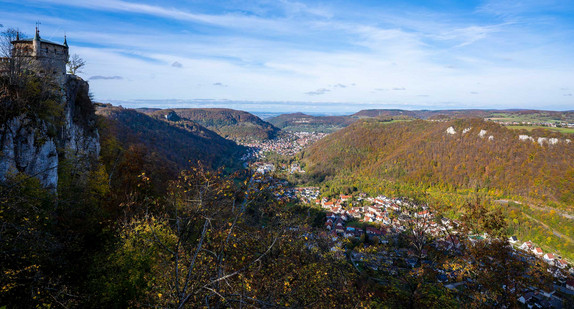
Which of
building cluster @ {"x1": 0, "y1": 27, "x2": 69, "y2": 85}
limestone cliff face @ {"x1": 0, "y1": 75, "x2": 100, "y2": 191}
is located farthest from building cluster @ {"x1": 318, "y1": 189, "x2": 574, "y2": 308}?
building cluster @ {"x1": 0, "y1": 27, "x2": 69, "y2": 85}

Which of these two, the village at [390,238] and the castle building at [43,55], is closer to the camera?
the village at [390,238]

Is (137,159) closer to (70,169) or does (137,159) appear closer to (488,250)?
(70,169)

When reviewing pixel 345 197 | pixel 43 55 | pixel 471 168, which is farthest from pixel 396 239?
pixel 471 168

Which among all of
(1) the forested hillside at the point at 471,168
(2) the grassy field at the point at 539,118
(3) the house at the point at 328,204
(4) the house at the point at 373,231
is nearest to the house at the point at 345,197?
(3) the house at the point at 328,204

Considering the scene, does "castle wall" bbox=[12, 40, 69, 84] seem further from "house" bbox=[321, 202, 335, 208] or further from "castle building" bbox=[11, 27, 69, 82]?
"house" bbox=[321, 202, 335, 208]

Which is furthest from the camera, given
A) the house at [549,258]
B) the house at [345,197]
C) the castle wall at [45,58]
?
the house at [345,197]

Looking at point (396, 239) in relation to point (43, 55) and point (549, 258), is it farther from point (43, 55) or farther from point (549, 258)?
point (43, 55)

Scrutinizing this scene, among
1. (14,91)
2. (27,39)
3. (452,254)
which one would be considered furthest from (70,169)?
(452,254)

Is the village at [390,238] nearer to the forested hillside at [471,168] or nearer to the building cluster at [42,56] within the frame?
the forested hillside at [471,168]
